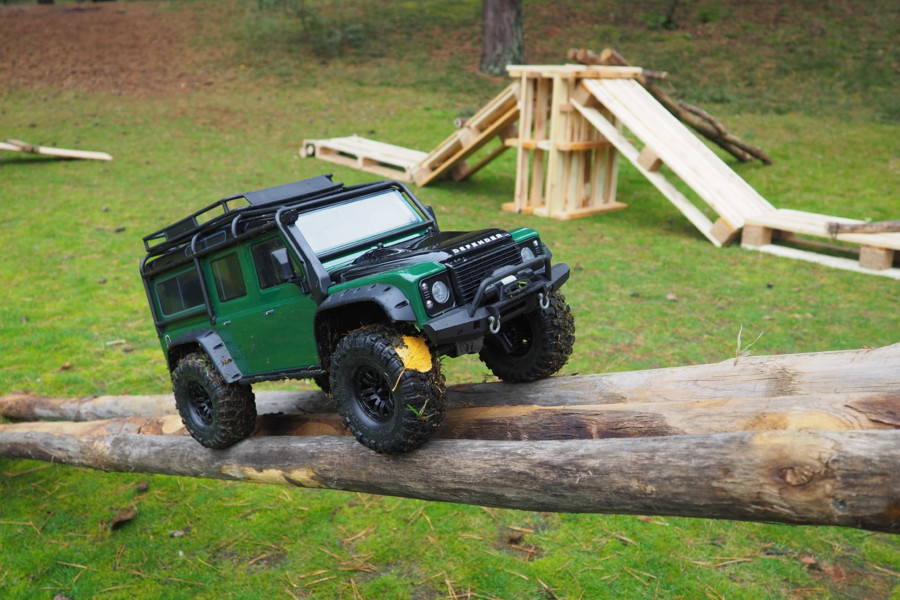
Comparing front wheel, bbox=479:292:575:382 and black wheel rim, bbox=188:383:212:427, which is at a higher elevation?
front wheel, bbox=479:292:575:382

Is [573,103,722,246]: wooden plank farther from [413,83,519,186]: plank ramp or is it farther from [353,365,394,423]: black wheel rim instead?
[353,365,394,423]: black wheel rim

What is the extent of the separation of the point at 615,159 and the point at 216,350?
1201cm

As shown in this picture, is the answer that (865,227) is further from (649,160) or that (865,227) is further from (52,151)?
(52,151)

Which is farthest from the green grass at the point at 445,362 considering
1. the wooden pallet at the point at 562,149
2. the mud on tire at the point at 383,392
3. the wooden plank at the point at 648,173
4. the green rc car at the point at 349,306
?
the mud on tire at the point at 383,392

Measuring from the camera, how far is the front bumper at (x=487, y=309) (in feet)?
13.8

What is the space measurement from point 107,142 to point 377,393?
1975cm

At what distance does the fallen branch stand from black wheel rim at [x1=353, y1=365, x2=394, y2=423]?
1241 cm

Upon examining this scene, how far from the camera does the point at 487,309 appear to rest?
4.39m

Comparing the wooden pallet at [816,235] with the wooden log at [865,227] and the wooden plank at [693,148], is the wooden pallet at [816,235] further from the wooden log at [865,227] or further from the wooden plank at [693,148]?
the wooden plank at [693,148]

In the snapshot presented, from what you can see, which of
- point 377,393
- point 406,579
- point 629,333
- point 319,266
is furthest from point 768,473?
point 629,333

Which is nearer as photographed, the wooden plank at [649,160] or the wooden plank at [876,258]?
the wooden plank at [876,258]

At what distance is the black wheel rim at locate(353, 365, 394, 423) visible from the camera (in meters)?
4.44

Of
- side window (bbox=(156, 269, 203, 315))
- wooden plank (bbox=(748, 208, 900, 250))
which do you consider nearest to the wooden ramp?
wooden plank (bbox=(748, 208, 900, 250))

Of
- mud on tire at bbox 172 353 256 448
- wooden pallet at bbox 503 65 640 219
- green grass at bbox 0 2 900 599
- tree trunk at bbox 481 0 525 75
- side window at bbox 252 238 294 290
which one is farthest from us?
tree trunk at bbox 481 0 525 75
